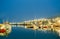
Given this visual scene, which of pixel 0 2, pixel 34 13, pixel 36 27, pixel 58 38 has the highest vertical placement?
pixel 0 2

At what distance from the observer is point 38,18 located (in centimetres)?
291

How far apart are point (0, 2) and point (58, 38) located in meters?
1.30

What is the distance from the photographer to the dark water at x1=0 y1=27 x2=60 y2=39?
2797 mm

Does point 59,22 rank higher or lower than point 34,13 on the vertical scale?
lower

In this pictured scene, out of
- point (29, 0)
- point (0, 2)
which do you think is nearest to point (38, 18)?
point (29, 0)

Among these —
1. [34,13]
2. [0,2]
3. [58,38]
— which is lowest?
[58,38]

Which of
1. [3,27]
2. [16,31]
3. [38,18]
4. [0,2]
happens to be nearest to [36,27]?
[38,18]

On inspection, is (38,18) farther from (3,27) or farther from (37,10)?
(3,27)

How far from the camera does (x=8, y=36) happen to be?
110 inches

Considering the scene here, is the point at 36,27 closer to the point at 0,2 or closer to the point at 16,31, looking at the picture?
the point at 16,31

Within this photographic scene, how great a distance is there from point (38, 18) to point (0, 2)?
0.79m

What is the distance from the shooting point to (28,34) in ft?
9.23

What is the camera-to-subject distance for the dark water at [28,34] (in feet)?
9.18

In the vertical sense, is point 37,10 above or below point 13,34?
above
